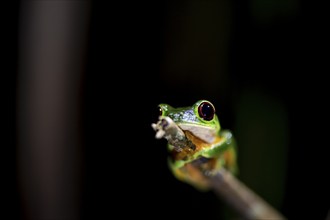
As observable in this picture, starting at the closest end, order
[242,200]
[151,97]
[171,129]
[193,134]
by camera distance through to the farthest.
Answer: [171,129] < [193,134] < [242,200] < [151,97]

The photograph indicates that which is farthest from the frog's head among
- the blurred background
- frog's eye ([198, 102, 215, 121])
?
the blurred background

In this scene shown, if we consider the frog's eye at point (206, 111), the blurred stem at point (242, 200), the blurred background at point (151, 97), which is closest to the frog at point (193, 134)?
the frog's eye at point (206, 111)

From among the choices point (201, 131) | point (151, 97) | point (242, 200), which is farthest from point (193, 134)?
point (151, 97)

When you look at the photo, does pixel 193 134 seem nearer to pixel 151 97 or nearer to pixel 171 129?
pixel 171 129

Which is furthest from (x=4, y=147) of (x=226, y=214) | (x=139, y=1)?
(x=226, y=214)

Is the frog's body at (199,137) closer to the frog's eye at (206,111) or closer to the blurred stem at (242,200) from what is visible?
the frog's eye at (206,111)
